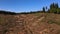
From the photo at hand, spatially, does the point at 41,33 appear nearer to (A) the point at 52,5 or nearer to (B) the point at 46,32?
(B) the point at 46,32

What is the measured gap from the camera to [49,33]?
41.8 ft

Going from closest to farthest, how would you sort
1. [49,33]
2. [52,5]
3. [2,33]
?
[2,33], [49,33], [52,5]

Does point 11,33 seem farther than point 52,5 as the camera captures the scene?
No

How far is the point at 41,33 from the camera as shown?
42.9ft

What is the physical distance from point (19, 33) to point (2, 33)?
1.66 metres

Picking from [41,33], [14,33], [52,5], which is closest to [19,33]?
[14,33]

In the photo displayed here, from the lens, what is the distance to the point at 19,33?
1256 cm

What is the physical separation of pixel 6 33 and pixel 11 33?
476 millimetres

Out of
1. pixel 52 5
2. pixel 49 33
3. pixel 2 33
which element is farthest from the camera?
pixel 52 5

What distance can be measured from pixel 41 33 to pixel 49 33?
84 centimetres

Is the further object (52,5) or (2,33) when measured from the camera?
(52,5)

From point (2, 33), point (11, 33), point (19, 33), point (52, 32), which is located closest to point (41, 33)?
point (52, 32)

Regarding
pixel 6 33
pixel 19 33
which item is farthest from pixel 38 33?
pixel 6 33

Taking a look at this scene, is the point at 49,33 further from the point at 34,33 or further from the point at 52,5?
the point at 52,5
